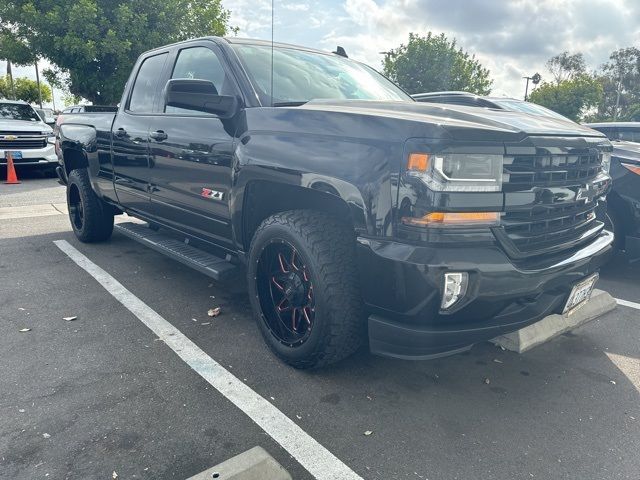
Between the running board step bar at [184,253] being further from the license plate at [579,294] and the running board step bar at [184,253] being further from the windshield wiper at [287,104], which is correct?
the license plate at [579,294]

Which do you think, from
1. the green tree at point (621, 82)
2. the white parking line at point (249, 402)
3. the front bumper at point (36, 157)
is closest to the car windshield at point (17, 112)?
the front bumper at point (36, 157)

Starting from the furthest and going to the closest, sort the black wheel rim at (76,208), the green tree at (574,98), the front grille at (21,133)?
the green tree at (574,98) → the front grille at (21,133) → the black wheel rim at (76,208)

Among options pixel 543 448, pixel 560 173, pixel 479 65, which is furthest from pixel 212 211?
pixel 479 65

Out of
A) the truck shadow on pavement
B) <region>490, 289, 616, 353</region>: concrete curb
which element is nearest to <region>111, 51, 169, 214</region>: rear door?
the truck shadow on pavement

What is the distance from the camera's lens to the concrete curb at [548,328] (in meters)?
2.69

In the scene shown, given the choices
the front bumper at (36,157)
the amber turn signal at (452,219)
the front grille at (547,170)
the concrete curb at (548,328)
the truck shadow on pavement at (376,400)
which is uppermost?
the front grille at (547,170)

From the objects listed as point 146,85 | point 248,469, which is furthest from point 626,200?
point 146,85

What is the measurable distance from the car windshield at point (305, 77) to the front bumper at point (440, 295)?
1344 millimetres

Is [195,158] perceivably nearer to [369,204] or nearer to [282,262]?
[282,262]

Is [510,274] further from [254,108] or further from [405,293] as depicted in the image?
[254,108]

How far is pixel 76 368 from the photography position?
2.89m

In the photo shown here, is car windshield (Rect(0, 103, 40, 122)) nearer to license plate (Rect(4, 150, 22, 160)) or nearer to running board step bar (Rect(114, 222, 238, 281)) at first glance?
license plate (Rect(4, 150, 22, 160))

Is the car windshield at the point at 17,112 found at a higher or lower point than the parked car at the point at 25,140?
higher

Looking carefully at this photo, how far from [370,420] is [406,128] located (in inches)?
55.8
